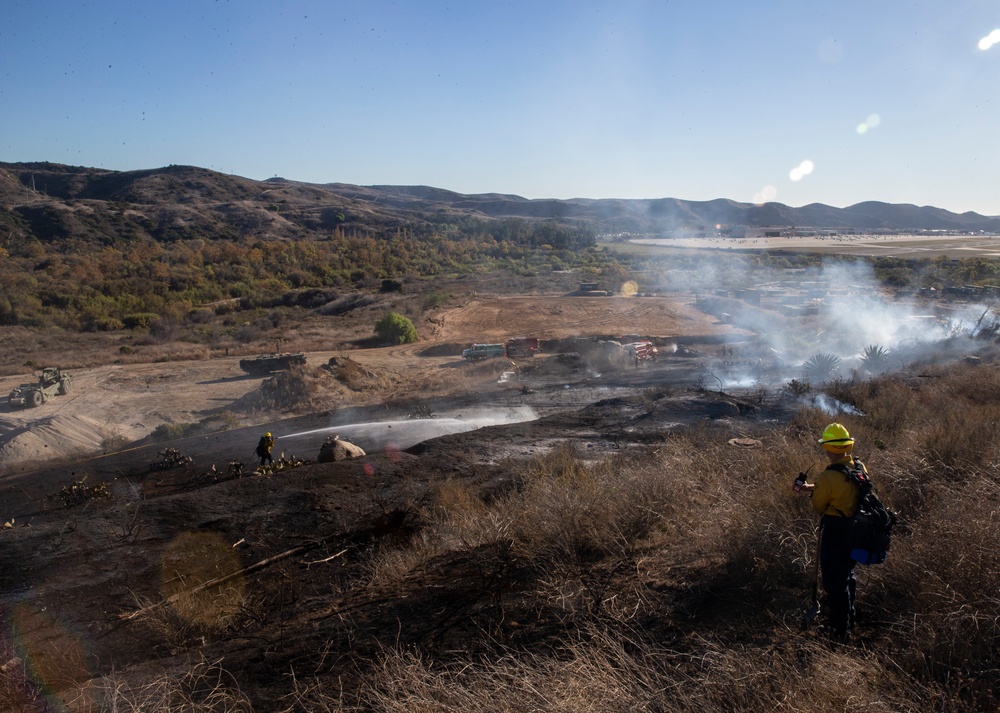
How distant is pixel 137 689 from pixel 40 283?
45.2 metres

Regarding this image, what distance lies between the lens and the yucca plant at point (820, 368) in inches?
769

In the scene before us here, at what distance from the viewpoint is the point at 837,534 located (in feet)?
13.8

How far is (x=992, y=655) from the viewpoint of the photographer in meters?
3.43

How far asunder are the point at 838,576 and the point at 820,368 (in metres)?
18.2

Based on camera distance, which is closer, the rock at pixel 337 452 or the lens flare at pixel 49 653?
the lens flare at pixel 49 653

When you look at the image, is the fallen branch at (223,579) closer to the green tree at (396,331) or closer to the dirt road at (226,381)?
the dirt road at (226,381)

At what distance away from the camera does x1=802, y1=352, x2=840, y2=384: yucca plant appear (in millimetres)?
19520

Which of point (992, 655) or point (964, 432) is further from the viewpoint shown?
point (964, 432)

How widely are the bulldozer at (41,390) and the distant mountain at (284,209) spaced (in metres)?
47.6

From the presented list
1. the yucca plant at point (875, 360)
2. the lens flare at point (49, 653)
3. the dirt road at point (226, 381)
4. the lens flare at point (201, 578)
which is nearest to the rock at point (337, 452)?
the lens flare at point (201, 578)

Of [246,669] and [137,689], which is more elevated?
[137,689]

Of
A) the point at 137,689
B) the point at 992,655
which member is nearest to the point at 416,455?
the point at 137,689

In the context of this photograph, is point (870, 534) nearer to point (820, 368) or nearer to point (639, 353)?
point (820, 368)

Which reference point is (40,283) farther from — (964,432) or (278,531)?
(964,432)
